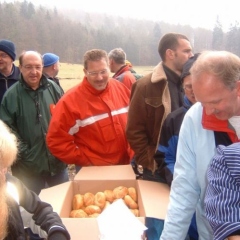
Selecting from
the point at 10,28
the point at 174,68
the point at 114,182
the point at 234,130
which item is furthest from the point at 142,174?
the point at 10,28

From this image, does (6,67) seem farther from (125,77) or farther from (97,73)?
(125,77)

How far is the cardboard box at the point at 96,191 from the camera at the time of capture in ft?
5.30

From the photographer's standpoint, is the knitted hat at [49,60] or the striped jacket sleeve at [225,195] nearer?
the striped jacket sleeve at [225,195]

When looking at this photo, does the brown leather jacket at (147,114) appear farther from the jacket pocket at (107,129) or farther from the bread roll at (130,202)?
the bread roll at (130,202)

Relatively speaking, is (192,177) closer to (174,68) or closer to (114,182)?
(114,182)

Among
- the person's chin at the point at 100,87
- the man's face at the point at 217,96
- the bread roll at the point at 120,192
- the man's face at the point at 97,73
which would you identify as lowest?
the bread roll at the point at 120,192

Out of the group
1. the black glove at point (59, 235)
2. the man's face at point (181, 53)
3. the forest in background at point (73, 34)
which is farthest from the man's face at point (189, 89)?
the forest in background at point (73, 34)

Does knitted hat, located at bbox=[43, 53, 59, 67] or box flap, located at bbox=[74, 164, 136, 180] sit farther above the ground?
knitted hat, located at bbox=[43, 53, 59, 67]

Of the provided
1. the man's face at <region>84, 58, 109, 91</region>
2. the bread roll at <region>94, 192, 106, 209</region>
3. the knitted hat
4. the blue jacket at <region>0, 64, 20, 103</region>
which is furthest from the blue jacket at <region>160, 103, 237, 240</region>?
the knitted hat

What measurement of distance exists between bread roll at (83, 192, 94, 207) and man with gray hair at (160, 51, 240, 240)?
2.80ft

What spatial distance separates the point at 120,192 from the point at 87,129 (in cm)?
59

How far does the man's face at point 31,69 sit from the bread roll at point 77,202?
1.11 metres

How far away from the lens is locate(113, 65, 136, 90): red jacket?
4.11m

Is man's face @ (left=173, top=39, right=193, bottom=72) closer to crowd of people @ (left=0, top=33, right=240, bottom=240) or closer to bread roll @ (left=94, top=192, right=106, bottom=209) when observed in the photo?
crowd of people @ (left=0, top=33, right=240, bottom=240)
